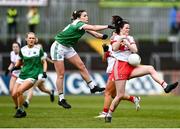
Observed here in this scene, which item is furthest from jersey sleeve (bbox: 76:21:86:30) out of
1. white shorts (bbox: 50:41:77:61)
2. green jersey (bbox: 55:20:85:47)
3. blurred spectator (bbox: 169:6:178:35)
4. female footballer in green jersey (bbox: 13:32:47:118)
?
blurred spectator (bbox: 169:6:178:35)

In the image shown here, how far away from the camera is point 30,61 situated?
69.2 ft

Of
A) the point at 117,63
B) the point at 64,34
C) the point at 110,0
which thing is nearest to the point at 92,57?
the point at 110,0

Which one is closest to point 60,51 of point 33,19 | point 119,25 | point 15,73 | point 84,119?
point 84,119

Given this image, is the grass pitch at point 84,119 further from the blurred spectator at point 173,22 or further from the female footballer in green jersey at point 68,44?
the blurred spectator at point 173,22

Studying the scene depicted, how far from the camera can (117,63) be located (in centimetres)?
1844

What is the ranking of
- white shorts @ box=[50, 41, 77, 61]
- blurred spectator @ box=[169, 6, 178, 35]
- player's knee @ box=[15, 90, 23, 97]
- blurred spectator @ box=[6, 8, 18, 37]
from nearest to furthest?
player's knee @ box=[15, 90, 23, 97], white shorts @ box=[50, 41, 77, 61], blurred spectator @ box=[6, 8, 18, 37], blurred spectator @ box=[169, 6, 178, 35]

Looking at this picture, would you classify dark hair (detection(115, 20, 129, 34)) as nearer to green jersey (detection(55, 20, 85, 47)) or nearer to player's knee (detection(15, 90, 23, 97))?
green jersey (detection(55, 20, 85, 47))

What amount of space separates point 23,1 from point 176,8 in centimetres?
808

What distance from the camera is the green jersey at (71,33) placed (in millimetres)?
20969

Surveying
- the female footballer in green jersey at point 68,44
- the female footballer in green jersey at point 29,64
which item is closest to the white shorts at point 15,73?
the female footballer in green jersey at point 68,44

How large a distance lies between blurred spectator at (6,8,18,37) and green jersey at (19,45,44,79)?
19161 mm

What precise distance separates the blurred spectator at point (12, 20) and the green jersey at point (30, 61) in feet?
62.9

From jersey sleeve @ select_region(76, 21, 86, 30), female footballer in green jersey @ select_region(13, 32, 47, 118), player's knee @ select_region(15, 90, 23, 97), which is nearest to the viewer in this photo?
player's knee @ select_region(15, 90, 23, 97)

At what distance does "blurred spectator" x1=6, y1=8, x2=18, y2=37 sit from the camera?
40.3 m
